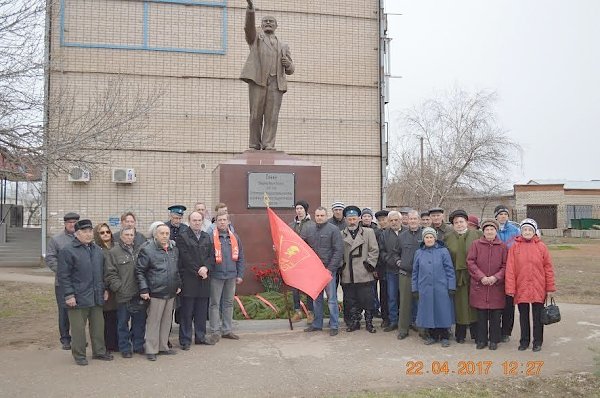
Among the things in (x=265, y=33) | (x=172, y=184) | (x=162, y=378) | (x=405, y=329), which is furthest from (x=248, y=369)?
(x=172, y=184)

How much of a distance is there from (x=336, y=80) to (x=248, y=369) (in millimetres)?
14651

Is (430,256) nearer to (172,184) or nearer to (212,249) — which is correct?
(212,249)

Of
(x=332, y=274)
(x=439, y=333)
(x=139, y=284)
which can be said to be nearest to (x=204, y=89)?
(x=332, y=274)

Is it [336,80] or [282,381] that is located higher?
[336,80]

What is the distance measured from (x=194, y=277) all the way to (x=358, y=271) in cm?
211

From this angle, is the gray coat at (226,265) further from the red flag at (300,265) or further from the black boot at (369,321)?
the black boot at (369,321)

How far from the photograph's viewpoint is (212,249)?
6152 mm

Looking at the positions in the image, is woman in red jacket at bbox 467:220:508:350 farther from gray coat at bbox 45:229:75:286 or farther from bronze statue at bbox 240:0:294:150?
gray coat at bbox 45:229:75:286

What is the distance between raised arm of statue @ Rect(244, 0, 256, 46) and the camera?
768 centimetres

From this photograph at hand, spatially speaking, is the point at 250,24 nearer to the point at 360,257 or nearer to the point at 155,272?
the point at 360,257

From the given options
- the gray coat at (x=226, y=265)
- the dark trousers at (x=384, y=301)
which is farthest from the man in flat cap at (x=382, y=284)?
the gray coat at (x=226, y=265)

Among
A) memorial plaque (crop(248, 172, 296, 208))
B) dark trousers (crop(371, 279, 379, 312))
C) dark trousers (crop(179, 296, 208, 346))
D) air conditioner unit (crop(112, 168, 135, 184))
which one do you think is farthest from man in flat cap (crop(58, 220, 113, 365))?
air conditioner unit (crop(112, 168, 135, 184))

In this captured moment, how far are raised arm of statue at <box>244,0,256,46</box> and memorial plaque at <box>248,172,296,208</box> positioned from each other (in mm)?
2117

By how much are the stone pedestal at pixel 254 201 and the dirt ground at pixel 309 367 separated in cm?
115
